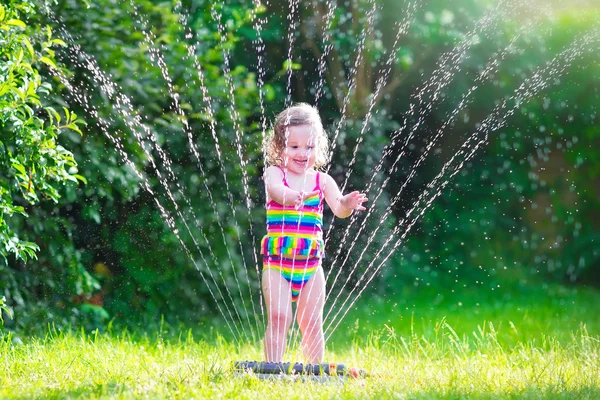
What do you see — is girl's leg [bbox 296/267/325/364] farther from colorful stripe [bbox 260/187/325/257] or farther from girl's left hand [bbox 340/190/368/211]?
girl's left hand [bbox 340/190/368/211]

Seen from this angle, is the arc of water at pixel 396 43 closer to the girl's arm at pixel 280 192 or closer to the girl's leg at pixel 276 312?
the girl's arm at pixel 280 192

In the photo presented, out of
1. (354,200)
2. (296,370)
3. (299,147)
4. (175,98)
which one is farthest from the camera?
(175,98)

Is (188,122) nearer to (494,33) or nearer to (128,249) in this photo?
(128,249)

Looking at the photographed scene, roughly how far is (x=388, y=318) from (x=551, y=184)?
3.91 metres

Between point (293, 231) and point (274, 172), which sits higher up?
point (274, 172)

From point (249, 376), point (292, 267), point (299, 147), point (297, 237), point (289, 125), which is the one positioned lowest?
point (249, 376)

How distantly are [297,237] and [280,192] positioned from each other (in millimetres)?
231

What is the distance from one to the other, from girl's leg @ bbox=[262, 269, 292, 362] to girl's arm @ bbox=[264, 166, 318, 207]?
34 centimetres

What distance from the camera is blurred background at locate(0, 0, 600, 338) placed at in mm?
5211

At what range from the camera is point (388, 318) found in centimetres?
750

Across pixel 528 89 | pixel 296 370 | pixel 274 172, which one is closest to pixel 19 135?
pixel 274 172

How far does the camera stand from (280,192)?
13.1 ft

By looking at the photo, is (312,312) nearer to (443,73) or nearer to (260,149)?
(260,149)

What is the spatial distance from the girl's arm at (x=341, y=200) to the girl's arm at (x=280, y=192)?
113 mm
